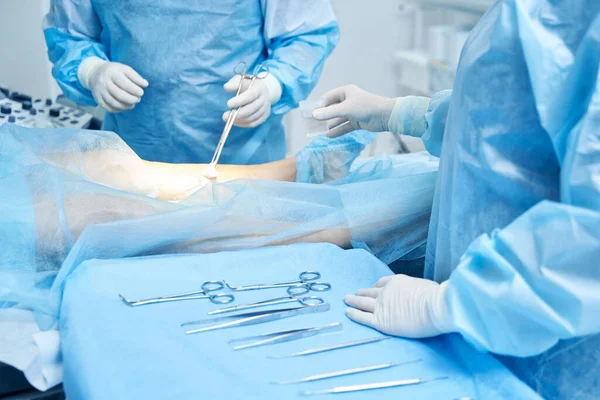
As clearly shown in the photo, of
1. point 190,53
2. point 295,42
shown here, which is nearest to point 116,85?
point 190,53

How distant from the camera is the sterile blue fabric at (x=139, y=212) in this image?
1.12m

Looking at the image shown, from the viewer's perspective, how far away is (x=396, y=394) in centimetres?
81

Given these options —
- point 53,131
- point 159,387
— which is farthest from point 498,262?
point 53,131

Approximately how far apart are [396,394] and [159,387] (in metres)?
0.28

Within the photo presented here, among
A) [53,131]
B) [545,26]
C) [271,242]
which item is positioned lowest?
Result: [271,242]

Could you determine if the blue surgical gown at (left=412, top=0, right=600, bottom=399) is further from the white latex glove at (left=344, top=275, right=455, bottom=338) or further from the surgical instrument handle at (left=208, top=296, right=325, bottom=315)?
the surgical instrument handle at (left=208, top=296, right=325, bottom=315)

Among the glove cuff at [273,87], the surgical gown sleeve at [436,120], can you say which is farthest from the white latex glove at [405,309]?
the glove cuff at [273,87]

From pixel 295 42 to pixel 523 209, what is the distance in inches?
41.8

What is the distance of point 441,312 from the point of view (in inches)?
33.6

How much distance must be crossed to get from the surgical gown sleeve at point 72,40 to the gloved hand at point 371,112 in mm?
742

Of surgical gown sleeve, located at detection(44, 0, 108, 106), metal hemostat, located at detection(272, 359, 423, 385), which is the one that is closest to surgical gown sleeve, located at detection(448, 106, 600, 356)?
metal hemostat, located at detection(272, 359, 423, 385)

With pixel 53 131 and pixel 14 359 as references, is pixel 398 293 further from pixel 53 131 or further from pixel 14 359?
pixel 53 131

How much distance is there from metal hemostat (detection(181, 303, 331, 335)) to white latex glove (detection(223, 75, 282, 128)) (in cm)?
74

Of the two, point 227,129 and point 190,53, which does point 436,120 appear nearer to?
point 227,129
